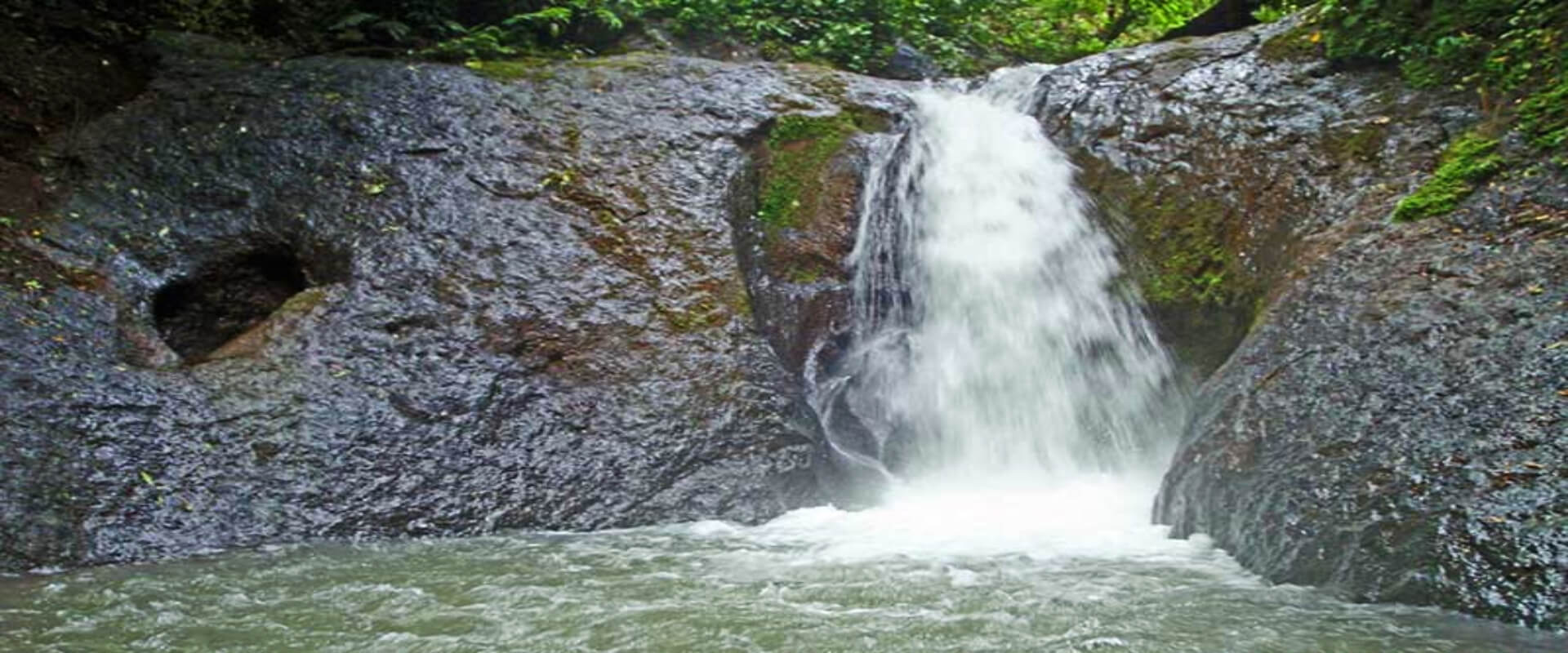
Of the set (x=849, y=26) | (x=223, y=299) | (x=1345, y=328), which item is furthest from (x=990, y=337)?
(x=223, y=299)

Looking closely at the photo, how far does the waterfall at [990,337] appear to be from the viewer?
236 inches

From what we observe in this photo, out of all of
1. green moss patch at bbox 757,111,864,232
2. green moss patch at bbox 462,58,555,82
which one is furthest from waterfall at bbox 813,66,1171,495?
green moss patch at bbox 462,58,555,82

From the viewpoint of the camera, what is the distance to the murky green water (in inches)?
111

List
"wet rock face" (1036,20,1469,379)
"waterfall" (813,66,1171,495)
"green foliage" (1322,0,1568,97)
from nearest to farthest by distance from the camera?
1. "green foliage" (1322,0,1568,97)
2. "wet rock face" (1036,20,1469,379)
3. "waterfall" (813,66,1171,495)

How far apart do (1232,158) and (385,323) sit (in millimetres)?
5212

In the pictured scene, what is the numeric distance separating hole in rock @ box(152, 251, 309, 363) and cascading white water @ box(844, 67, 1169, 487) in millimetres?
3531

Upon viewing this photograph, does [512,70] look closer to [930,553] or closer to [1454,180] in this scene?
[930,553]

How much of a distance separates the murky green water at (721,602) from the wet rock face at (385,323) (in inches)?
13.7

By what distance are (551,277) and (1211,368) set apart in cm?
400

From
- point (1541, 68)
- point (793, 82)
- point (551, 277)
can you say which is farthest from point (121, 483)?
point (1541, 68)

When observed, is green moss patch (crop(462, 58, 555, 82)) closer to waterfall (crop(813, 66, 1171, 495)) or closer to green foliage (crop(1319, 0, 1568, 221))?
waterfall (crop(813, 66, 1171, 495))

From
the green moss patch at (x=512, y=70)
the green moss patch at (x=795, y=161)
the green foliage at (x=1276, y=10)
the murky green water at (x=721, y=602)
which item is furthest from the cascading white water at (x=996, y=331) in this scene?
the green moss patch at (x=512, y=70)

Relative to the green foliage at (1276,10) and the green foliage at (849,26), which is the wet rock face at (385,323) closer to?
the green foliage at (849,26)

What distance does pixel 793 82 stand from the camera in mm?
7281
